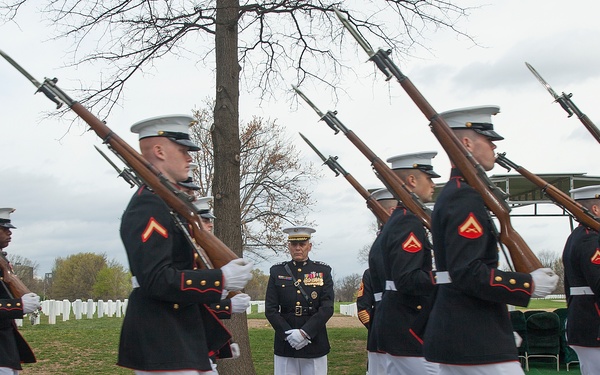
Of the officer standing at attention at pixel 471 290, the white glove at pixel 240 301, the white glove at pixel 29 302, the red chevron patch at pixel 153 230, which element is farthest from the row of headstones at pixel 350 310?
the red chevron patch at pixel 153 230

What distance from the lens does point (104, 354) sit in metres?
15.8

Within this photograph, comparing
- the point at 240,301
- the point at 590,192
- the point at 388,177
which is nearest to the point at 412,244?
the point at 388,177

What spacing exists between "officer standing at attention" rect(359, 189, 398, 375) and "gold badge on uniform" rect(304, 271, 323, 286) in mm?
746

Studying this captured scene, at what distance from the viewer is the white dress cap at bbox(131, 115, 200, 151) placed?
455cm

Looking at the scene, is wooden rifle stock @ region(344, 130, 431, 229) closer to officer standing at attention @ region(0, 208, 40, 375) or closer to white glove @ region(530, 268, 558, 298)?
white glove @ region(530, 268, 558, 298)

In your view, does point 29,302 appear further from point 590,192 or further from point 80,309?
point 80,309

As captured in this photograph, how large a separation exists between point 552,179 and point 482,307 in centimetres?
1095

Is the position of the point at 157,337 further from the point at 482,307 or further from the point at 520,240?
the point at 520,240

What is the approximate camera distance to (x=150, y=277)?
4.00m

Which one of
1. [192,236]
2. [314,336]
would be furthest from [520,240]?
[314,336]

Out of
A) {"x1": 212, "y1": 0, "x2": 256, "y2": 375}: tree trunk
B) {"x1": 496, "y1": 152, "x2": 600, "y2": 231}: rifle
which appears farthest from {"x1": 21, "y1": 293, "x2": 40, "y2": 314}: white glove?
{"x1": 496, "y1": 152, "x2": 600, "y2": 231}: rifle

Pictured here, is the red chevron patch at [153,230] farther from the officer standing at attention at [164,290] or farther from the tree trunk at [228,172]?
the tree trunk at [228,172]

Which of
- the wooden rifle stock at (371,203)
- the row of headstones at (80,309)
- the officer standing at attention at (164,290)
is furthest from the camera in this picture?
the row of headstones at (80,309)

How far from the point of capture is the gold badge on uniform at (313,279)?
28.9 ft
